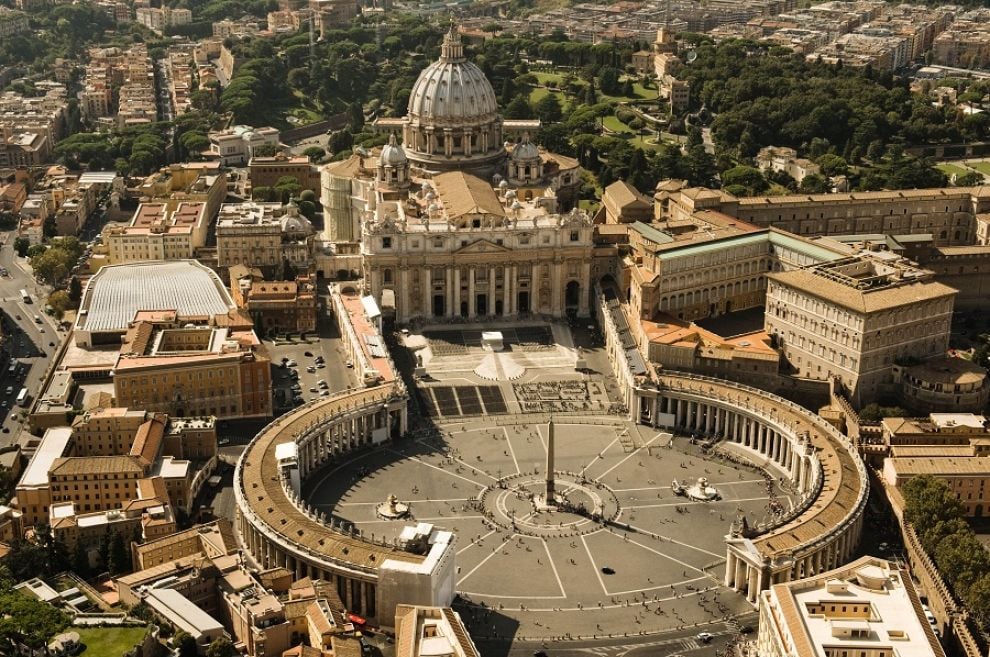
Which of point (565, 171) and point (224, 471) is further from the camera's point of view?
point (565, 171)

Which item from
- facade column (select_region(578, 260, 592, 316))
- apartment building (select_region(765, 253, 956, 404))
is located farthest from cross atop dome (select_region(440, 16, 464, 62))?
apartment building (select_region(765, 253, 956, 404))

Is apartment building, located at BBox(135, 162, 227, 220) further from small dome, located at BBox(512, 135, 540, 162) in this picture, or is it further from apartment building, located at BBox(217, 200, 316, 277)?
small dome, located at BBox(512, 135, 540, 162)

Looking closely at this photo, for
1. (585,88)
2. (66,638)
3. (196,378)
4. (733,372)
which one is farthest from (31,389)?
(585,88)

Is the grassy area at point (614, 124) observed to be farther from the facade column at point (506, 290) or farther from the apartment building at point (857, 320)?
the apartment building at point (857, 320)

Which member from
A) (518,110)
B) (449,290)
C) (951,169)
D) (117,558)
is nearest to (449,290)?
(449,290)

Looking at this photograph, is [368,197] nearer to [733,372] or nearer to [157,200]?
[157,200]

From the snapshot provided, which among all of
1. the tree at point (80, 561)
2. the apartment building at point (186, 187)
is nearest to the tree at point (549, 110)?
the apartment building at point (186, 187)

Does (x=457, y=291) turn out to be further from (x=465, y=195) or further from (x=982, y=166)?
(x=982, y=166)
